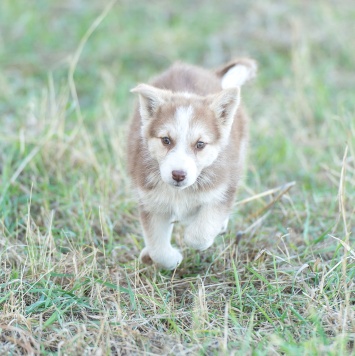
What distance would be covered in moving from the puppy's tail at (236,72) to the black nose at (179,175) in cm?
174

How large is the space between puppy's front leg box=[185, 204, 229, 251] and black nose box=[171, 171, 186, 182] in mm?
605

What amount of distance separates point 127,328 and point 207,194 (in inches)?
44.7

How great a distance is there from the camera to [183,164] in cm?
443

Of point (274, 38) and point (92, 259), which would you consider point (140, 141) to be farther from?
point (274, 38)

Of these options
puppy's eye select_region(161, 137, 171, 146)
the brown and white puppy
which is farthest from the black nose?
puppy's eye select_region(161, 137, 171, 146)

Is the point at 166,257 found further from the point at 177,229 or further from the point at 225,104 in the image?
the point at 225,104

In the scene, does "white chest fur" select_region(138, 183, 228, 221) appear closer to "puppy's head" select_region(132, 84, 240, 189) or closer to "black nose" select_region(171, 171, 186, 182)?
"puppy's head" select_region(132, 84, 240, 189)

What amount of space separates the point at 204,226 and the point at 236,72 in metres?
1.77

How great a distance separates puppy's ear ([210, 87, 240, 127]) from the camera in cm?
478

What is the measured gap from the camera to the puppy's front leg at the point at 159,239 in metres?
5.04

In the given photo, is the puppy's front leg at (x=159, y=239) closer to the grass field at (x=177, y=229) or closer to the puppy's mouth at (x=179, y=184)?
the grass field at (x=177, y=229)

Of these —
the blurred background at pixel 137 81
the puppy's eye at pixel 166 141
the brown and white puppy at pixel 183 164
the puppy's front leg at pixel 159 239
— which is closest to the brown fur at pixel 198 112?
the brown and white puppy at pixel 183 164

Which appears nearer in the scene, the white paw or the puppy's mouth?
the puppy's mouth

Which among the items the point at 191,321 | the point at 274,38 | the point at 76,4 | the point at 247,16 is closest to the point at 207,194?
the point at 191,321
